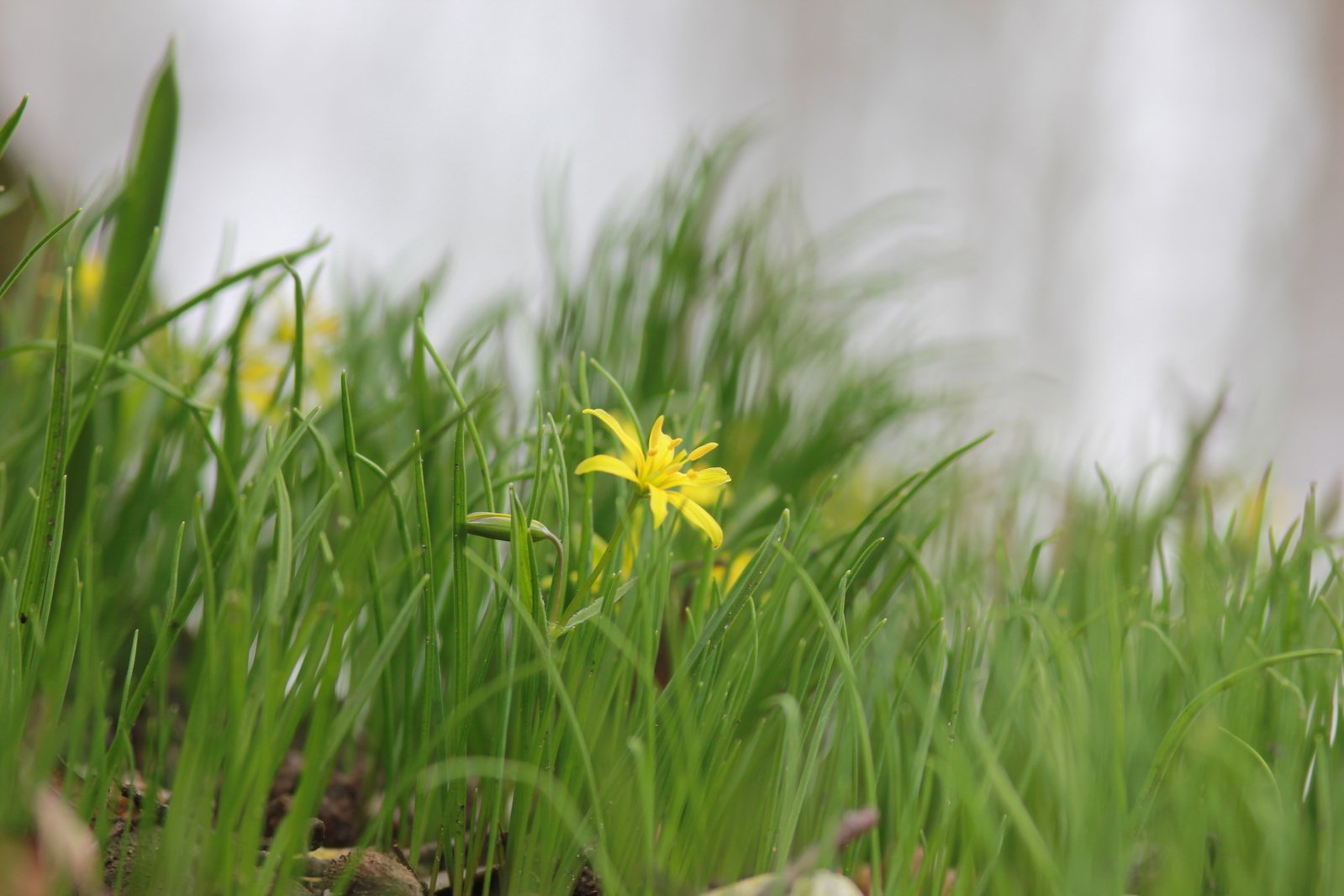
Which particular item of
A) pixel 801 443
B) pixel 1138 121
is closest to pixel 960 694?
pixel 801 443

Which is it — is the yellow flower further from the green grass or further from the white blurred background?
the white blurred background

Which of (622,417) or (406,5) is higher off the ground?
(406,5)

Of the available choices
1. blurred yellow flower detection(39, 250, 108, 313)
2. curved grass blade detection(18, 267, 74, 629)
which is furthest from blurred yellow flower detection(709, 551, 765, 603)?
blurred yellow flower detection(39, 250, 108, 313)

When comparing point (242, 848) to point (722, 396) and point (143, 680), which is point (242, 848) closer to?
point (143, 680)

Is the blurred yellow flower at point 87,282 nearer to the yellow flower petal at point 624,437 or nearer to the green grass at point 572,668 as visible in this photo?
the green grass at point 572,668

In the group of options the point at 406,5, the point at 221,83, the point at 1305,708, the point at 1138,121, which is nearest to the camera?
the point at 1305,708

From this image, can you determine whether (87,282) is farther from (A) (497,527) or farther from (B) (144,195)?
(A) (497,527)

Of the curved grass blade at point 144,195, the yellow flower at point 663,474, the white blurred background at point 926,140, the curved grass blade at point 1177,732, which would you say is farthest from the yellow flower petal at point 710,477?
the white blurred background at point 926,140
